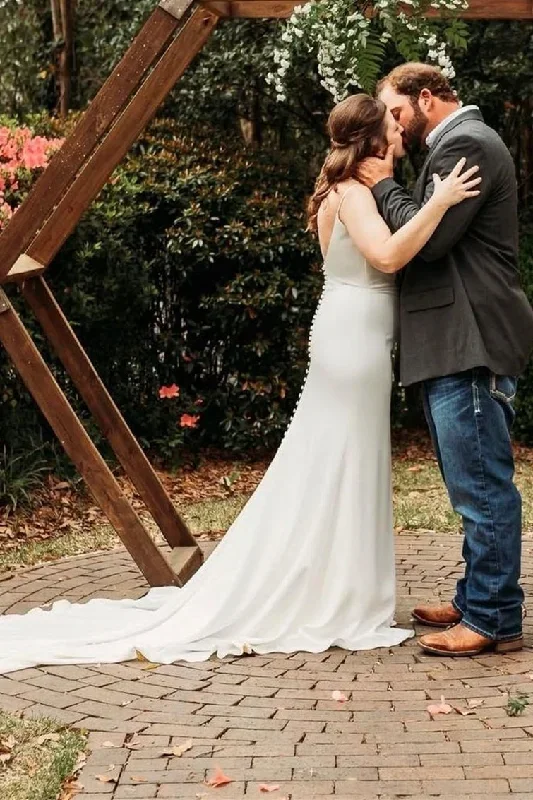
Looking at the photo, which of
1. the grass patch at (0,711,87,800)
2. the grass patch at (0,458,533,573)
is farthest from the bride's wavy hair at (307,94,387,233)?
the grass patch at (0,458,533,573)

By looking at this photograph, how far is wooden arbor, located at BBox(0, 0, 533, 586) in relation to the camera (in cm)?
539

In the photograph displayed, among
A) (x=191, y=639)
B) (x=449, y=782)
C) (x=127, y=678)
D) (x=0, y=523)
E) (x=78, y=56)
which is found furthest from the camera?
(x=78, y=56)

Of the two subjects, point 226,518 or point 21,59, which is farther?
point 21,59

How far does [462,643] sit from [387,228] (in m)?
1.66

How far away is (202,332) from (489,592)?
4.81 m

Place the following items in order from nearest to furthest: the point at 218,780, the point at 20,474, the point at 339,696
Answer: the point at 218,780 < the point at 339,696 < the point at 20,474

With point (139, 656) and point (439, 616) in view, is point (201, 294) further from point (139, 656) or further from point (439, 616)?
point (139, 656)

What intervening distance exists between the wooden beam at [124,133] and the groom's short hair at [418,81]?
0.89 metres

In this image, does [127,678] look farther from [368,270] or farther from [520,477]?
[520,477]

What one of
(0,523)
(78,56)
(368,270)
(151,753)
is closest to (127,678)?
(151,753)

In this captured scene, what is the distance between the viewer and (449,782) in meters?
3.75

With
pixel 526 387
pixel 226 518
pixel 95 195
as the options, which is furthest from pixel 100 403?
pixel 526 387

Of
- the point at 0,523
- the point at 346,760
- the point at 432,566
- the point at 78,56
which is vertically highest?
the point at 78,56

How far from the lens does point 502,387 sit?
4.95m
